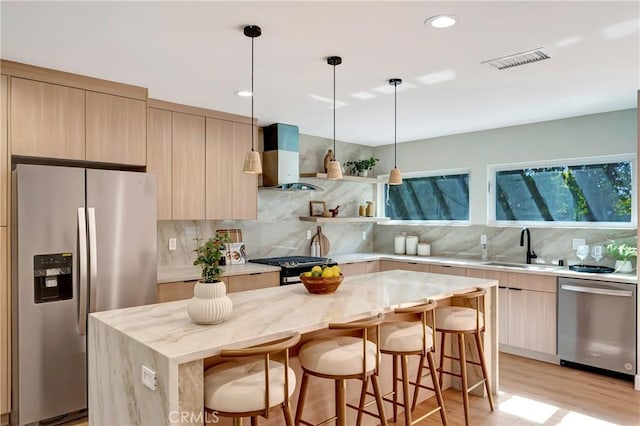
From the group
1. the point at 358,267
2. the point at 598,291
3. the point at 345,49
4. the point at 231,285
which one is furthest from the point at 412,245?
the point at 345,49

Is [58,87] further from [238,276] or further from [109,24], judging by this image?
[238,276]

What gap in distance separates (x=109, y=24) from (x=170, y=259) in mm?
2566

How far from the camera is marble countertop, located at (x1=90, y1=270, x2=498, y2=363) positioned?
1.84m

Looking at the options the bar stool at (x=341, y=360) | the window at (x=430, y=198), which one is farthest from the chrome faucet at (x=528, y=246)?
the bar stool at (x=341, y=360)

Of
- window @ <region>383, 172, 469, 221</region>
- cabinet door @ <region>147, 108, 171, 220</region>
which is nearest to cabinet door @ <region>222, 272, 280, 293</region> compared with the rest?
cabinet door @ <region>147, 108, 171, 220</region>

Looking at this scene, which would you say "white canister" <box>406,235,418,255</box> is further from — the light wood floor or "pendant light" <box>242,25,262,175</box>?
"pendant light" <box>242,25,262,175</box>

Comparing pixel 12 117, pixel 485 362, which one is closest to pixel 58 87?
pixel 12 117

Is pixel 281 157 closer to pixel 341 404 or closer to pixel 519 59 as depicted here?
pixel 519 59

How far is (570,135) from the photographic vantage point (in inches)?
180

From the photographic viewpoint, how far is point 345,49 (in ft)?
8.87

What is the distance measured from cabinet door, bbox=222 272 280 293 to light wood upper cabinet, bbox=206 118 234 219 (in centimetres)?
66

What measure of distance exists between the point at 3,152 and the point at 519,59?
11.4 feet

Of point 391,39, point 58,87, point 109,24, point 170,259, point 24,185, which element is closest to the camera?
point 109,24

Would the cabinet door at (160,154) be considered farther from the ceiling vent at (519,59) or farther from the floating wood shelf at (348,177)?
the ceiling vent at (519,59)
